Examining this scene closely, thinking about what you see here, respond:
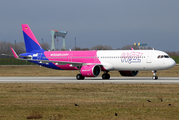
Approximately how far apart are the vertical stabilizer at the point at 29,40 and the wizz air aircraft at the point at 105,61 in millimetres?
1154

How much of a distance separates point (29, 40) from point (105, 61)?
16.1 metres

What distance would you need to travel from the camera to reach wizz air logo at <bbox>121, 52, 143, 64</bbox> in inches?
1747

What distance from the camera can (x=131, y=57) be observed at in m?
44.7

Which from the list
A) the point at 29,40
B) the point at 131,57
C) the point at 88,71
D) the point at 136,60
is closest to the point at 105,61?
the point at 88,71

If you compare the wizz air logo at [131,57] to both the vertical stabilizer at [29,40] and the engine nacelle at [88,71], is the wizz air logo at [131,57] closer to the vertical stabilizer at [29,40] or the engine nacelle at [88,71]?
the engine nacelle at [88,71]

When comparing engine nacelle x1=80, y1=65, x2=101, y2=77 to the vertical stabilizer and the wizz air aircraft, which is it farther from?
the vertical stabilizer

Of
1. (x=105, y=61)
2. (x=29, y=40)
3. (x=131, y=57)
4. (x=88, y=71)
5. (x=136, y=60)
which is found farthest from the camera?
(x=29, y=40)

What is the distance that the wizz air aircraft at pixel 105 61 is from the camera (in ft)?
144

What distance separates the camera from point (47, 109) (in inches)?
689

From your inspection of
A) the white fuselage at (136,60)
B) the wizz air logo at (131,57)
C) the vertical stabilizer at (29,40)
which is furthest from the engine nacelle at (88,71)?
the vertical stabilizer at (29,40)

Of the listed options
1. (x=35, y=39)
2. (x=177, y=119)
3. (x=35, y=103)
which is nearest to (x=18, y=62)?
(x=35, y=39)

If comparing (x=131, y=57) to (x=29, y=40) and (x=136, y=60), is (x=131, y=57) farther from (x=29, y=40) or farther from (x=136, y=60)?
(x=29, y=40)

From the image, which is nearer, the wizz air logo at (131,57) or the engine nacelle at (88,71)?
the wizz air logo at (131,57)

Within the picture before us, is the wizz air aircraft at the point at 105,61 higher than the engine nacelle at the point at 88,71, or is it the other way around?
the wizz air aircraft at the point at 105,61
